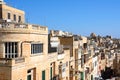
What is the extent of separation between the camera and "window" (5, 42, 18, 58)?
75.8ft

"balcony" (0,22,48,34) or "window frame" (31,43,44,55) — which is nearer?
"balcony" (0,22,48,34)

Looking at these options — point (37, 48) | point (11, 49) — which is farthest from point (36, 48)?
point (11, 49)

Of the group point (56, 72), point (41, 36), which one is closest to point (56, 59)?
point (56, 72)

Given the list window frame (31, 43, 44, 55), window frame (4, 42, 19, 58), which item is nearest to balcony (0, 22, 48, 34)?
window frame (4, 42, 19, 58)

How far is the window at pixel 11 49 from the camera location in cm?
Result: 2309

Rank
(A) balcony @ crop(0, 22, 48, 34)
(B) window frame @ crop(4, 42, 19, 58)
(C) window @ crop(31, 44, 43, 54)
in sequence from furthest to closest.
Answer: (C) window @ crop(31, 44, 43, 54) < (B) window frame @ crop(4, 42, 19, 58) < (A) balcony @ crop(0, 22, 48, 34)

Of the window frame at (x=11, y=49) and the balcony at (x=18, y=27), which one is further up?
the balcony at (x=18, y=27)

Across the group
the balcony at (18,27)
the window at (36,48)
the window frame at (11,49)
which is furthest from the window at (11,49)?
the window at (36,48)

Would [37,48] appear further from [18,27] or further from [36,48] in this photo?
[18,27]

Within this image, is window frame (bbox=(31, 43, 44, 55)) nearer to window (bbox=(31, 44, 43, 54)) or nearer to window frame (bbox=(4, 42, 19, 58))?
window (bbox=(31, 44, 43, 54))

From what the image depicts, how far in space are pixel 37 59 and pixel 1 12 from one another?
31.6 ft

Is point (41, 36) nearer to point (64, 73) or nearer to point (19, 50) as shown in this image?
point (19, 50)

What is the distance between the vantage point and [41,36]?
27.6 m

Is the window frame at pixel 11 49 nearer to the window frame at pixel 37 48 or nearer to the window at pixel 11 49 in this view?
the window at pixel 11 49
